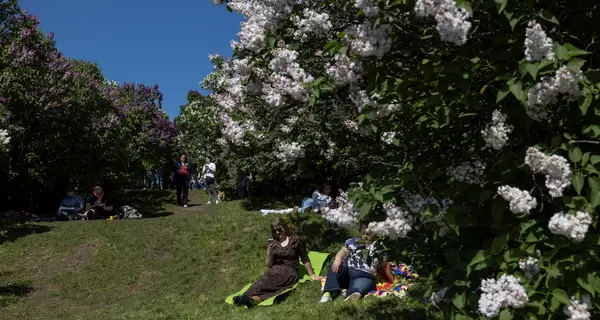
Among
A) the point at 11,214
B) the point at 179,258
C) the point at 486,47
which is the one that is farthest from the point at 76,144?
the point at 486,47

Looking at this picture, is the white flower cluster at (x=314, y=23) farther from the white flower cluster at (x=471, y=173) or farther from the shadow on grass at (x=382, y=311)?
the shadow on grass at (x=382, y=311)

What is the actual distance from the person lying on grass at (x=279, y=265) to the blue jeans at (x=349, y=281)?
2.59 feet

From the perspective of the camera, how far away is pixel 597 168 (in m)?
2.61

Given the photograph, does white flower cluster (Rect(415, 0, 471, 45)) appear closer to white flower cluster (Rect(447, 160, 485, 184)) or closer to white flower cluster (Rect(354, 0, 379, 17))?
white flower cluster (Rect(354, 0, 379, 17))

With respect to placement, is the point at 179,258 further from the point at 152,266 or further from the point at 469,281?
the point at 469,281

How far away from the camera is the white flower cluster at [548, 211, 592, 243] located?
249cm

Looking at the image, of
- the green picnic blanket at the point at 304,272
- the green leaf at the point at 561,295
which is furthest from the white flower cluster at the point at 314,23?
the green picnic blanket at the point at 304,272

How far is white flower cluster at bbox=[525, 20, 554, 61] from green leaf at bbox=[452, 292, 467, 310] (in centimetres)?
117

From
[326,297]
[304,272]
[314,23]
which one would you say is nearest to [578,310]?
[314,23]

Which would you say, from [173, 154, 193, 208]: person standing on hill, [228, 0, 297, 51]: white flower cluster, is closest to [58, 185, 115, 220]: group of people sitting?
[173, 154, 193, 208]: person standing on hill

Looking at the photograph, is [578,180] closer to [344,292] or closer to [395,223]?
[395,223]

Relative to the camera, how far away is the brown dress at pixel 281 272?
8.27 m

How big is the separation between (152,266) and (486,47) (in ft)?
31.0

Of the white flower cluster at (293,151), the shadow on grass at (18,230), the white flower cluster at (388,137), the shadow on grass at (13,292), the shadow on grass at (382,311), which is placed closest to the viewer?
the white flower cluster at (388,137)
